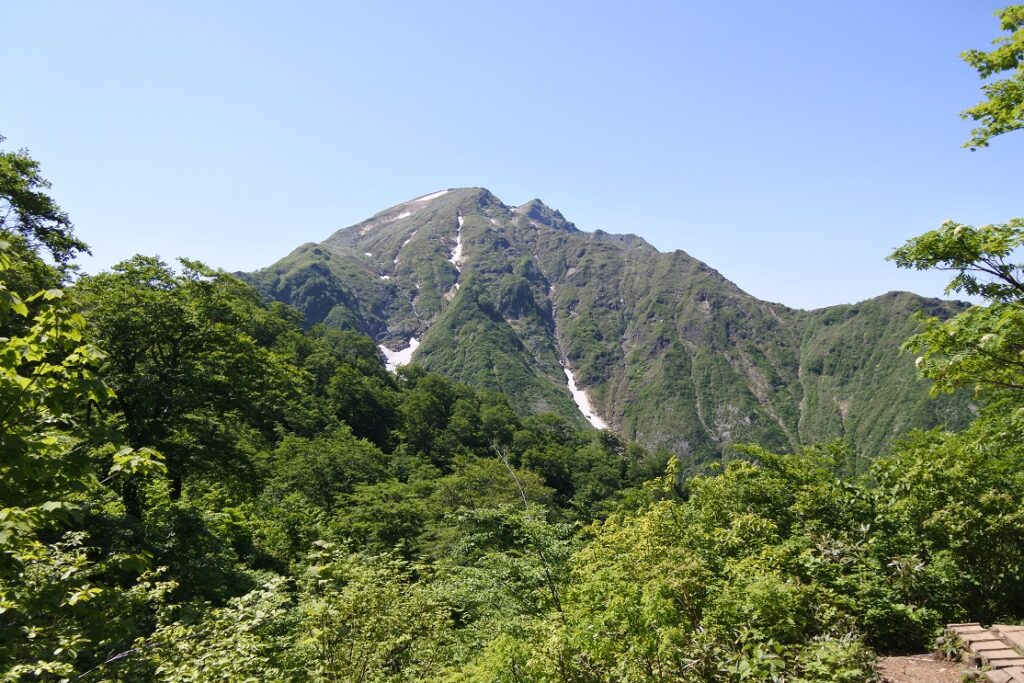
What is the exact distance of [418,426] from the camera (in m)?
80.1

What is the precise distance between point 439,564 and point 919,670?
14634mm

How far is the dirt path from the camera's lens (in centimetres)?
750

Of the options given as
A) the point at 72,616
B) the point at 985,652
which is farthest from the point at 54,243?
the point at 985,652

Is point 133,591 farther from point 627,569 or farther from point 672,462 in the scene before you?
point 672,462

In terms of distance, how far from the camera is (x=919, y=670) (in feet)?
25.8

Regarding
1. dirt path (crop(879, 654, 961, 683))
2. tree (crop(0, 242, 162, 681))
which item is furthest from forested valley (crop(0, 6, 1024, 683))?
dirt path (crop(879, 654, 961, 683))

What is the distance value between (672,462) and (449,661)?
872 cm

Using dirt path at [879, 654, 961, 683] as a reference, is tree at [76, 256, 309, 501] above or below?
above

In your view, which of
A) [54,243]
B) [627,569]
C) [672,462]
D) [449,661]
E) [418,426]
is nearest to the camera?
[627,569]

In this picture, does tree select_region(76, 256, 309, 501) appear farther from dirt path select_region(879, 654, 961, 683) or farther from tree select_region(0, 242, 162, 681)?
dirt path select_region(879, 654, 961, 683)

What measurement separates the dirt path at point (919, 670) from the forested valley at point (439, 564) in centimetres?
56

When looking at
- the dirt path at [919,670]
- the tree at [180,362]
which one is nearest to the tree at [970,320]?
the dirt path at [919,670]

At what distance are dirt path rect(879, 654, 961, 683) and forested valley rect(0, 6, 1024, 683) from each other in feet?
1.85

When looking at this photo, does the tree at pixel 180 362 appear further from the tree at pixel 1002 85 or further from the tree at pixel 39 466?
the tree at pixel 1002 85
